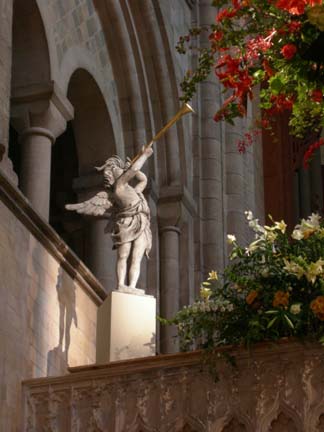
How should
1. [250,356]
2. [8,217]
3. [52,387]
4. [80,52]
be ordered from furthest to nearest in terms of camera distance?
[80,52]
[8,217]
[52,387]
[250,356]

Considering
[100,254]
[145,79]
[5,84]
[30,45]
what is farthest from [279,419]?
[145,79]

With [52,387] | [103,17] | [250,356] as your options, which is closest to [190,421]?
[250,356]

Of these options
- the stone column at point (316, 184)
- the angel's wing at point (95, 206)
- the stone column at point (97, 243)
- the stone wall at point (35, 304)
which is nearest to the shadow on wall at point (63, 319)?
the stone wall at point (35, 304)

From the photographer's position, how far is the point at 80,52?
14227 millimetres

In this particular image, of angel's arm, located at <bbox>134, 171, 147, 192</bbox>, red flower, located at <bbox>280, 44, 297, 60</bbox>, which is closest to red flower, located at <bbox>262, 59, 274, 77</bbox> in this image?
red flower, located at <bbox>280, 44, 297, 60</bbox>

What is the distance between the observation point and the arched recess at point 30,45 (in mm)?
12797

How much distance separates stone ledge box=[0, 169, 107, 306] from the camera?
30.8 ft

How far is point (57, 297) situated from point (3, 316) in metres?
1.25

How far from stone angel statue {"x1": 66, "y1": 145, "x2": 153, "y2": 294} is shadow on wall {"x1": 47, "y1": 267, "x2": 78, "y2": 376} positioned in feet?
1.57

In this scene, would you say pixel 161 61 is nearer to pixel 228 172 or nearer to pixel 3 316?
pixel 228 172

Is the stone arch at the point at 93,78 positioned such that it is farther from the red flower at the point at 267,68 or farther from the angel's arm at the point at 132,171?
the red flower at the point at 267,68

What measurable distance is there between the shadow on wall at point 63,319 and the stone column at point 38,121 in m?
2.14

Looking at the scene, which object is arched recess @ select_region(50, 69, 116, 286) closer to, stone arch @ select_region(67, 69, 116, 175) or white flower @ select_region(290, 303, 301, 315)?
stone arch @ select_region(67, 69, 116, 175)

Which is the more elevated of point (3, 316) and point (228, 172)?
point (228, 172)
